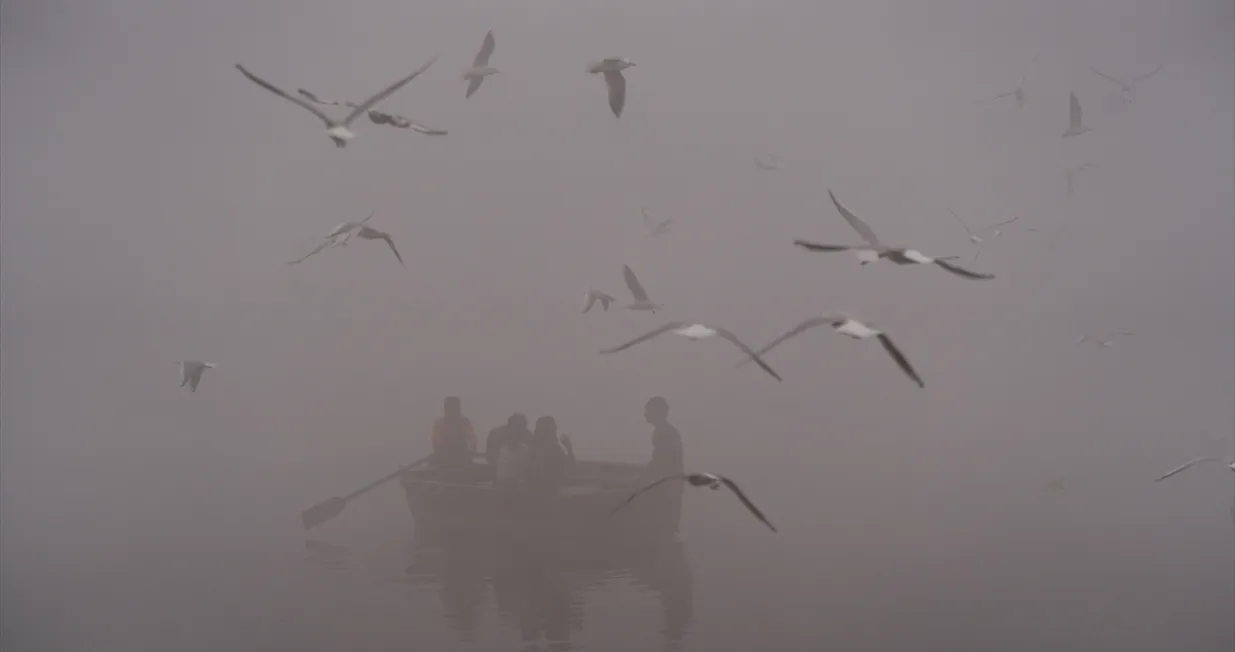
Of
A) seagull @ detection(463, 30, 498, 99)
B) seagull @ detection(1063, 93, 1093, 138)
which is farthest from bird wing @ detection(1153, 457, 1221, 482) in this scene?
seagull @ detection(463, 30, 498, 99)

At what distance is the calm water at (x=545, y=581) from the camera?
1321mm

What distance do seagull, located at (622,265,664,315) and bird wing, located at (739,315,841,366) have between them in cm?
18

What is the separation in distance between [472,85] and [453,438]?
1.97 ft

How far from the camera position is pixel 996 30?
1.46 metres

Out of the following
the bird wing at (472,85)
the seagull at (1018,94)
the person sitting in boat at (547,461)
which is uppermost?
the bird wing at (472,85)

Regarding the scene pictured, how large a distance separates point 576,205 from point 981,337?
0.76m

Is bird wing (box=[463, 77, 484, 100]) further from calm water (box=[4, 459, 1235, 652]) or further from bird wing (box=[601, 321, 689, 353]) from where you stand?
calm water (box=[4, 459, 1235, 652])

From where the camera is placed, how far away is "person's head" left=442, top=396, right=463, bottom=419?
4.38ft

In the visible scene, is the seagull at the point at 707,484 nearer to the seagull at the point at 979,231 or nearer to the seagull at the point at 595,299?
the seagull at the point at 595,299

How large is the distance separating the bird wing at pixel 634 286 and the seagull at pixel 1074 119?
841 mm

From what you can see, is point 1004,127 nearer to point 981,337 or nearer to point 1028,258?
point 1028,258

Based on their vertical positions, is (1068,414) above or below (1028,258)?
below

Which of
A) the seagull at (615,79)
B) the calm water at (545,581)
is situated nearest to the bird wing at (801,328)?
the calm water at (545,581)

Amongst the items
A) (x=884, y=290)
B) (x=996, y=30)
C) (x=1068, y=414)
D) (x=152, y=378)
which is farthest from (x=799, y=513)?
(x=152, y=378)
